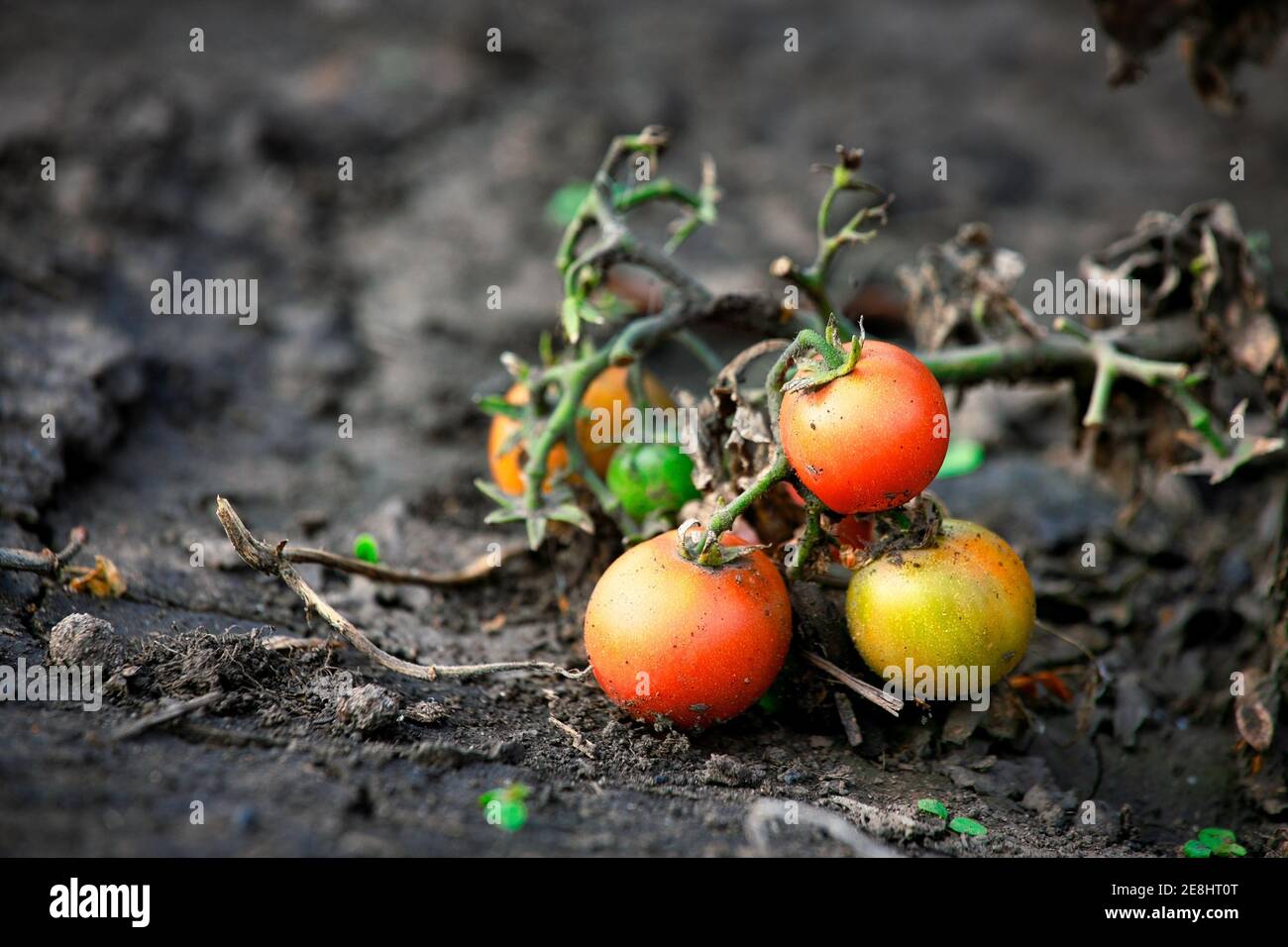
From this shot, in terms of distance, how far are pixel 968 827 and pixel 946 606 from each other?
0.43 m

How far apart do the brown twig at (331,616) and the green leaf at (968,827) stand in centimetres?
79

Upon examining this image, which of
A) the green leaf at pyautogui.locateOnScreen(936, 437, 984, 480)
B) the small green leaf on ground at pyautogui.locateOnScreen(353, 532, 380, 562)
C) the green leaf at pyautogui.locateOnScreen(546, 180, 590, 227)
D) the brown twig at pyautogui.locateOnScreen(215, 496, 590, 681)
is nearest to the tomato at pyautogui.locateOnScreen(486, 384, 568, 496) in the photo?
the small green leaf on ground at pyautogui.locateOnScreen(353, 532, 380, 562)

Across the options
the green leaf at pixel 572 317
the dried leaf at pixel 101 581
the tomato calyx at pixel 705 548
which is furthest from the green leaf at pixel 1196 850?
the dried leaf at pixel 101 581

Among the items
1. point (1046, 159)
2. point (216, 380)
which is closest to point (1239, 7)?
point (1046, 159)

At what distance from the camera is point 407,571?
119 inches

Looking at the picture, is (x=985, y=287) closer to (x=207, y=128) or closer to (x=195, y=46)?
(x=207, y=128)

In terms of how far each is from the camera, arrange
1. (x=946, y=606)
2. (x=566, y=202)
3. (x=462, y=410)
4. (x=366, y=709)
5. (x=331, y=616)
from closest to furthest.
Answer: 1. (x=366, y=709)
2. (x=946, y=606)
3. (x=331, y=616)
4. (x=462, y=410)
5. (x=566, y=202)

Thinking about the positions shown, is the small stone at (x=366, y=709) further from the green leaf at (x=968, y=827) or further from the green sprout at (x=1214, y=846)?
the green sprout at (x=1214, y=846)

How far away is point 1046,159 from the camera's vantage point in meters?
6.11

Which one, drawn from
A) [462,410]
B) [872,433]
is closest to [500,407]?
[872,433]

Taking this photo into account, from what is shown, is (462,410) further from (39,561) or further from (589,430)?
(39,561)

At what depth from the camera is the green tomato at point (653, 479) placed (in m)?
2.68

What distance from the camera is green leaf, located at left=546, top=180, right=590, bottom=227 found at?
518 cm
